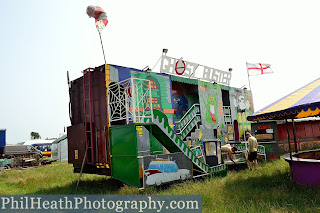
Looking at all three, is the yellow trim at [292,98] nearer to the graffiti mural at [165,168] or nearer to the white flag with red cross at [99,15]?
the graffiti mural at [165,168]

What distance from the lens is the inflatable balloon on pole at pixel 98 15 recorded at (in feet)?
35.1

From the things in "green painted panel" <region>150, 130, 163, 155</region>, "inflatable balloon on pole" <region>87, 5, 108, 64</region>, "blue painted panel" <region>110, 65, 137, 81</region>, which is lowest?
"green painted panel" <region>150, 130, 163, 155</region>

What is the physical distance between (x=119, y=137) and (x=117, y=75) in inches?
120

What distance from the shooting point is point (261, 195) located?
733 centimetres

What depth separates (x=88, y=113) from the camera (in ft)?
37.0

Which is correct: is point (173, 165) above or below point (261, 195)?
above

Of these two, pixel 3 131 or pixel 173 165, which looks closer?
pixel 173 165

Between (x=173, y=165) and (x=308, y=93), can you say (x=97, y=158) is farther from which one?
(x=308, y=93)

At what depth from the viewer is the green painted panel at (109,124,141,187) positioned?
337 inches

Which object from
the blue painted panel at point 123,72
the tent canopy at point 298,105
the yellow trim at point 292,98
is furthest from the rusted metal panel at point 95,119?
the yellow trim at point 292,98

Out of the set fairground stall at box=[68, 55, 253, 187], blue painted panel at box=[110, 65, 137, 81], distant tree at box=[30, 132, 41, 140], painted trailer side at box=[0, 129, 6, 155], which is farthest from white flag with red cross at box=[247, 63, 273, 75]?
distant tree at box=[30, 132, 41, 140]

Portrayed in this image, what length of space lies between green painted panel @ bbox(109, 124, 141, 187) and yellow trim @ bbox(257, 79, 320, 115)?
5.31 metres

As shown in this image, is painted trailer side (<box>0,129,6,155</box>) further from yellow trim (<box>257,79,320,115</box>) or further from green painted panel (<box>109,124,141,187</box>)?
yellow trim (<box>257,79,320,115</box>)

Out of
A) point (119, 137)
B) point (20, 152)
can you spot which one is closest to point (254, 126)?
point (119, 137)
